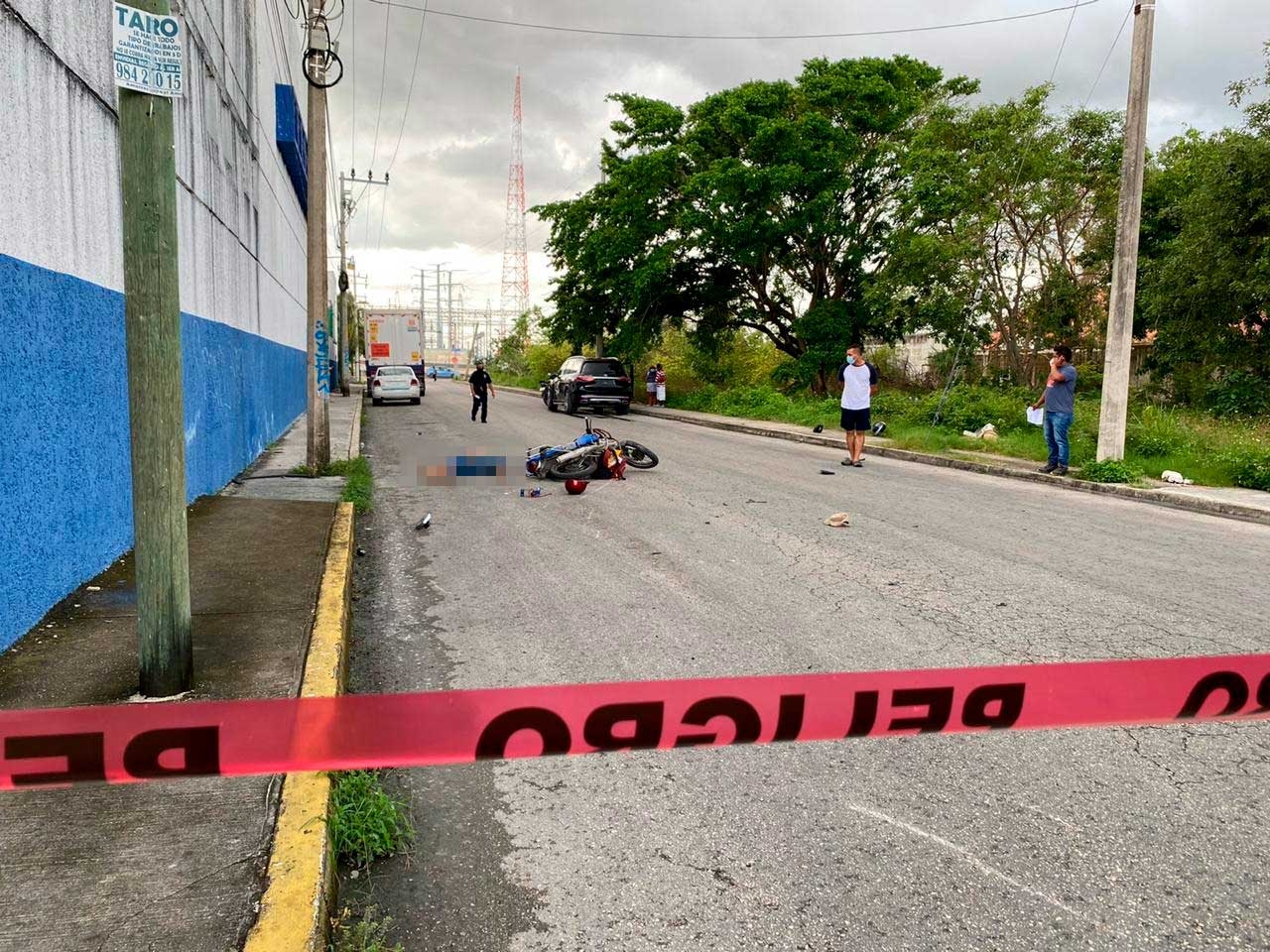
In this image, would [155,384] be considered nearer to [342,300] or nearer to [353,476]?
[353,476]

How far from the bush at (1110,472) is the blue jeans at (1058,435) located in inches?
17.4

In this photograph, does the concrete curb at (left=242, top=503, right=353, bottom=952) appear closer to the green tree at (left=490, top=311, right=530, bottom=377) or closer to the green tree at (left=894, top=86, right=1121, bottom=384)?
the green tree at (left=894, top=86, right=1121, bottom=384)

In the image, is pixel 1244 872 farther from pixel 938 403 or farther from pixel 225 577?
pixel 938 403

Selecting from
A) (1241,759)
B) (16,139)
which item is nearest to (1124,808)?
(1241,759)

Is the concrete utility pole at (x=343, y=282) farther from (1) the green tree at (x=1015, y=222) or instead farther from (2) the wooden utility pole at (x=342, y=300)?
(1) the green tree at (x=1015, y=222)

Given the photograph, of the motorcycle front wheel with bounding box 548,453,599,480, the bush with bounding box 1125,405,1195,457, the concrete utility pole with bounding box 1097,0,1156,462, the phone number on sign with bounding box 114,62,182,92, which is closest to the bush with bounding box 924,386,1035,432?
the bush with bounding box 1125,405,1195,457

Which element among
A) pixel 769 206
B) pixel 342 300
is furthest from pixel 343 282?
→ pixel 769 206

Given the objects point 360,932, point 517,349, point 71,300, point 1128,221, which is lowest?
point 360,932

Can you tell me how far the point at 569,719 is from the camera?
2.85 m

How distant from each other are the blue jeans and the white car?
22.7 metres

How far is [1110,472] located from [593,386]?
684 inches

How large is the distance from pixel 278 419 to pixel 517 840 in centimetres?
1633

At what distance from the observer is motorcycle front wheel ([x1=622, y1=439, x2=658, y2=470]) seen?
12961 mm

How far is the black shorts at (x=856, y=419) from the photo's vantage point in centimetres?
1405
